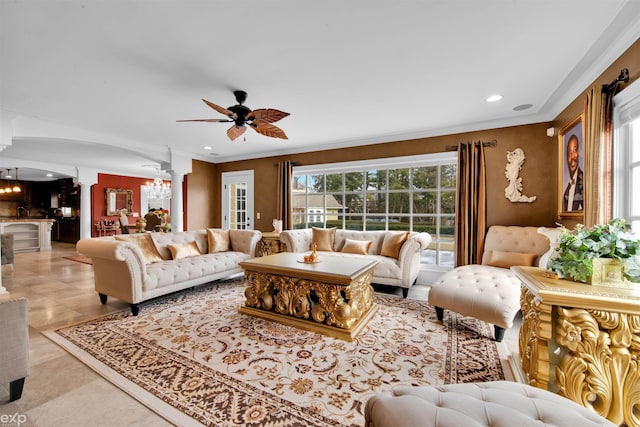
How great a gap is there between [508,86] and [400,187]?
217 centimetres

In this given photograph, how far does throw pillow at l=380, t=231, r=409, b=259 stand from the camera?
12.9ft

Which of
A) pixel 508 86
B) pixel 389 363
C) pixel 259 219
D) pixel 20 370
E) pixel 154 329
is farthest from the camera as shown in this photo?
pixel 259 219

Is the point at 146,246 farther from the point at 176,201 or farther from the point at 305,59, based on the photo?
the point at 305,59

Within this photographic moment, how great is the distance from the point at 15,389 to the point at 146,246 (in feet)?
7.16

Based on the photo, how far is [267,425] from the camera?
1.43 meters

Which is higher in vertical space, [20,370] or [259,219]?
[259,219]

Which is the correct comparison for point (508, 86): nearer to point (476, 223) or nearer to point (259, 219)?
point (476, 223)

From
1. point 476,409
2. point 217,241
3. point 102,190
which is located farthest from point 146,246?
point 102,190

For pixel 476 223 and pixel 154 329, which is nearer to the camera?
pixel 154 329

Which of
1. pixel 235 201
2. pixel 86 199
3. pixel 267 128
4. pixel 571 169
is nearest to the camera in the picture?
pixel 267 128

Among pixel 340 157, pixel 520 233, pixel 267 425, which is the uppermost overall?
pixel 340 157

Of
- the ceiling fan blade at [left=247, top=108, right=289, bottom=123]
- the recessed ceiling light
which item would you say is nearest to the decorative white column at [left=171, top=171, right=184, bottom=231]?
the ceiling fan blade at [left=247, top=108, right=289, bottom=123]

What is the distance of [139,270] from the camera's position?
291 centimetres

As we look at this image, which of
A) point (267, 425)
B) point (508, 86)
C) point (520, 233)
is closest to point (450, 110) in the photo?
point (508, 86)
